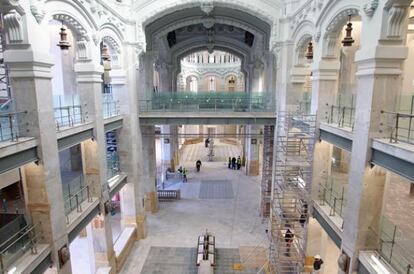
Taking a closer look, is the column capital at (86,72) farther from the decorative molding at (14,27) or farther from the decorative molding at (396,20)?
the decorative molding at (396,20)

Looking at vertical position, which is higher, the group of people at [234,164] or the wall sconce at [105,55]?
the wall sconce at [105,55]

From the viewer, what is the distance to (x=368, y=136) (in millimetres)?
6863

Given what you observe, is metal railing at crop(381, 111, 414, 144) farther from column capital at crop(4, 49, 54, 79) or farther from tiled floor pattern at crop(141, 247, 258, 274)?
tiled floor pattern at crop(141, 247, 258, 274)

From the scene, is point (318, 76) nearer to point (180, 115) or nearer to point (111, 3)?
point (180, 115)

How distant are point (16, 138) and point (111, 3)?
24.9ft

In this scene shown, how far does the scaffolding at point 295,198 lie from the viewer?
11.0 metres

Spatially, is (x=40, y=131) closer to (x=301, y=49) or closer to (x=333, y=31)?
(x=333, y=31)

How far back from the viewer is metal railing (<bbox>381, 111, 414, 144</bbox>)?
6080mm

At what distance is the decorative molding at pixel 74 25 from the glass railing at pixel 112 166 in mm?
5510

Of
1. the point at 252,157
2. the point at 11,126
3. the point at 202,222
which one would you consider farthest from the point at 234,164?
the point at 11,126

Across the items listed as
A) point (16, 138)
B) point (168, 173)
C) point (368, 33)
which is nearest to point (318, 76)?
point (368, 33)

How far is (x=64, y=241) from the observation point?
8289 mm

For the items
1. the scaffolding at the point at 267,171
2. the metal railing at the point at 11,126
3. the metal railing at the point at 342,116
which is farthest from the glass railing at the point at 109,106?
the metal railing at the point at 342,116

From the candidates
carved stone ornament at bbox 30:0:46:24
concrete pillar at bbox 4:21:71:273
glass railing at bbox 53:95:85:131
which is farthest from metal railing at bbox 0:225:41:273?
carved stone ornament at bbox 30:0:46:24
